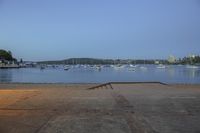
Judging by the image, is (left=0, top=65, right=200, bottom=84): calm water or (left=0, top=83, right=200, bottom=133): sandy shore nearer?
(left=0, top=83, right=200, bottom=133): sandy shore

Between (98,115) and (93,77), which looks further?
(93,77)

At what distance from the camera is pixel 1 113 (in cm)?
1007

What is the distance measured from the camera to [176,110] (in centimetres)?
1072


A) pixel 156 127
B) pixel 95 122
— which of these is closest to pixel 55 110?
pixel 95 122

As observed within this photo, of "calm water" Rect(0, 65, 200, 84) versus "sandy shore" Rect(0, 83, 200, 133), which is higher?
"sandy shore" Rect(0, 83, 200, 133)

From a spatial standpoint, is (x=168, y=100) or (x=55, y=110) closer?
(x=55, y=110)

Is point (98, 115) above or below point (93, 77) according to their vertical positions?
above

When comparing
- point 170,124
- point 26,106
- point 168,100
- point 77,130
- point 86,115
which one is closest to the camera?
point 77,130

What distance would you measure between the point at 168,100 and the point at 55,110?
4.37 meters

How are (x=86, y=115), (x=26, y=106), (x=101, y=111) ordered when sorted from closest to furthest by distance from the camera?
(x=86, y=115) < (x=101, y=111) < (x=26, y=106)

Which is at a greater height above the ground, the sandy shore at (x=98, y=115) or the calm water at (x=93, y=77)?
the sandy shore at (x=98, y=115)

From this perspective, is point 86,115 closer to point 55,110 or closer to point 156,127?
point 55,110

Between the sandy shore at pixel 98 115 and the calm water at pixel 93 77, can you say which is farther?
the calm water at pixel 93 77

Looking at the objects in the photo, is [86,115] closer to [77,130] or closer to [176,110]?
[77,130]
